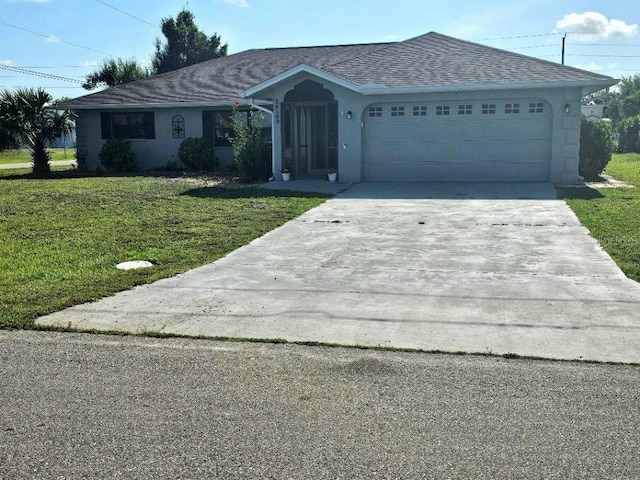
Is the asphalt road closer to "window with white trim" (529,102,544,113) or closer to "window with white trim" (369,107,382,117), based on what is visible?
"window with white trim" (529,102,544,113)

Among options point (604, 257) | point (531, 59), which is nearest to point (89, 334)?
point (604, 257)

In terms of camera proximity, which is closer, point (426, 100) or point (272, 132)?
point (426, 100)

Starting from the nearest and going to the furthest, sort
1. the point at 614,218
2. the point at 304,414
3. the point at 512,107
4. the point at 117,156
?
the point at 304,414, the point at 614,218, the point at 512,107, the point at 117,156

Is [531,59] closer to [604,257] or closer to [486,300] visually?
[604,257]

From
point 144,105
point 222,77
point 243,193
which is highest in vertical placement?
point 222,77

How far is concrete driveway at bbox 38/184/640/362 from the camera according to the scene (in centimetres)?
525

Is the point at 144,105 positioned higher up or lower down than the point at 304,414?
higher up

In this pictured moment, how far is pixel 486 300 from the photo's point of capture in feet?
20.8

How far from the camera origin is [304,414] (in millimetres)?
3793

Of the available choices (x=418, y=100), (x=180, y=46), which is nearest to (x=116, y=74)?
(x=180, y=46)

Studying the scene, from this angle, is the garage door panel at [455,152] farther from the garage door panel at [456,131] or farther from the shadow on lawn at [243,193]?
the shadow on lawn at [243,193]

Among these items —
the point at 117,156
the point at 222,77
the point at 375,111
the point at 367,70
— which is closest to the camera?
the point at 375,111

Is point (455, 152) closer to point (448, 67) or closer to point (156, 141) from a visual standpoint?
point (448, 67)

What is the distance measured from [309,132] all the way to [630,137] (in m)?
25.1
